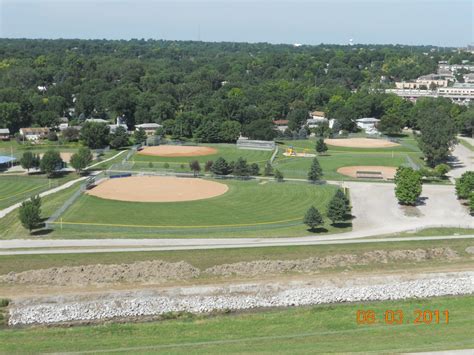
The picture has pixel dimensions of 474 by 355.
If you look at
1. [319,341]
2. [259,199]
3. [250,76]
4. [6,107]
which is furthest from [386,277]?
[250,76]

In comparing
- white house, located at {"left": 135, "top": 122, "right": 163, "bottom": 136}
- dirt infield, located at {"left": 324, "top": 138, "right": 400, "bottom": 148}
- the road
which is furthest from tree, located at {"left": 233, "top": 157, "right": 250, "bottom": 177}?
white house, located at {"left": 135, "top": 122, "right": 163, "bottom": 136}

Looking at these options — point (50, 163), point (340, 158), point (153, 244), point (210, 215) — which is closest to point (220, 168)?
point (210, 215)

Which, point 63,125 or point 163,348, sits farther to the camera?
point 63,125

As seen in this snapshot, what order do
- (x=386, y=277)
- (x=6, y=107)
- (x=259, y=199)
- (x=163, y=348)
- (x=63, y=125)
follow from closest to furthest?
(x=163, y=348)
(x=386, y=277)
(x=259, y=199)
(x=6, y=107)
(x=63, y=125)

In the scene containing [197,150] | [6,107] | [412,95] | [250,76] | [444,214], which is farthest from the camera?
[250,76]

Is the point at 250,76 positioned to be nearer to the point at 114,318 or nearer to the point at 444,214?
the point at 444,214

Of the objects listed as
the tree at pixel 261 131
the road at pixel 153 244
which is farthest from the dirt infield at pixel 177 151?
the road at pixel 153 244
